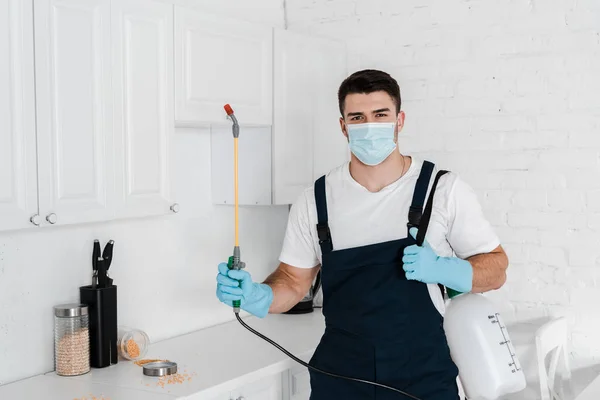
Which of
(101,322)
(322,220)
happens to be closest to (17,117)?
(101,322)

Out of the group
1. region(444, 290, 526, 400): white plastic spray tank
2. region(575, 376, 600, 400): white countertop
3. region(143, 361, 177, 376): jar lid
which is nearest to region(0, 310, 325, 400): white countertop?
region(143, 361, 177, 376): jar lid

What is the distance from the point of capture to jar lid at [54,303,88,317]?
2480 millimetres

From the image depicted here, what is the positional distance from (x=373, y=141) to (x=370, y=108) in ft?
0.36

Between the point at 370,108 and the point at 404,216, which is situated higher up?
the point at 370,108

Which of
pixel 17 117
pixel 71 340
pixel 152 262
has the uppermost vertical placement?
pixel 17 117

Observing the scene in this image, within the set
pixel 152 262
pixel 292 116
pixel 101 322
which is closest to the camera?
pixel 101 322

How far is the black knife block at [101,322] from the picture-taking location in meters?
2.57

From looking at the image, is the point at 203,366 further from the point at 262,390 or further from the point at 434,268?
the point at 434,268

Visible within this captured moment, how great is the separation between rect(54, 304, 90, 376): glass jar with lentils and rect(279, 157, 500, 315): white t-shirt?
2.74 feet

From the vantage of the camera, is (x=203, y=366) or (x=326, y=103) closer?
(x=203, y=366)

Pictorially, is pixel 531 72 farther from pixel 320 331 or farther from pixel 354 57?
pixel 320 331

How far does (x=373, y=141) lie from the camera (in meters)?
2.31

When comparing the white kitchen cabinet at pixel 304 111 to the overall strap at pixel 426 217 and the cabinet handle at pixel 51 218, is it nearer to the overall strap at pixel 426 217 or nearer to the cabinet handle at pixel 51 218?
the overall strap at pixel 426 217

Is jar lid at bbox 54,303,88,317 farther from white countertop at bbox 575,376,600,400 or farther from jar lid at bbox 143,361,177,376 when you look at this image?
white countertop at bbox 575,376,600,400
